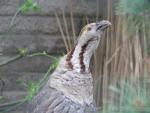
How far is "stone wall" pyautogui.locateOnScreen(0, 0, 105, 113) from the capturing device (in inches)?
173

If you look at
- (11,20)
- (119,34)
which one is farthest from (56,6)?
(119,34)

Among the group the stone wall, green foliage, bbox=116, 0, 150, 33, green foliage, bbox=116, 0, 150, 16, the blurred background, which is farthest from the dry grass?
green foliage, bbox=116, 0, 150, 16

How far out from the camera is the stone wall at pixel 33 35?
441 centimetres

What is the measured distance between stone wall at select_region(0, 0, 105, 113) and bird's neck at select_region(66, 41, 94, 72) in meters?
1.72

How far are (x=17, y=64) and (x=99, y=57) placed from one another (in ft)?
2.12

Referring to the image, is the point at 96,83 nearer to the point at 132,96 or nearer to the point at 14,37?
the point at 14,37

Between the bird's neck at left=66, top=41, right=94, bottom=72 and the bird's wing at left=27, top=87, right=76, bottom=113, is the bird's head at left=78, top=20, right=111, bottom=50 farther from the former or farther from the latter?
the bird's wing at left=27, top=87, right=76, bottom=113

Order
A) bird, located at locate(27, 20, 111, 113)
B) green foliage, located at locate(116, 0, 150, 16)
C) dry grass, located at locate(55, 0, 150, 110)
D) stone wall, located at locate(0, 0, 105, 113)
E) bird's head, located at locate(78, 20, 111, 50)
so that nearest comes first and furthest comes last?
green foliage, located at locate(116, 0, 150, 16) < bird's head, located at locate(78, 20, 111, 50) < bird, located at locate(27, 20, 111, 113) < dry grass, located at locate(55, 0, 150, 110) < stone wall, located at locate(0, 0, 105, 113)

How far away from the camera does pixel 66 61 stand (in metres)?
2.71

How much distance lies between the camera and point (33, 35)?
4.47m

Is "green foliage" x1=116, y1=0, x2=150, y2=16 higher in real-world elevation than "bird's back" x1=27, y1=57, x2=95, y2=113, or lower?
higher

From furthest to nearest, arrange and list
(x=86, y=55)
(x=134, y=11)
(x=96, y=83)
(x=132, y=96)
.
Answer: (x=96, y=83), (x=86, y=55), (x=134, y=11), (x=132, y=96)

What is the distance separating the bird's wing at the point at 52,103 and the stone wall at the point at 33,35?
5.49ft

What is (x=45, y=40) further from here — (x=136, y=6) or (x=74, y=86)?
(x=136, y=6)
